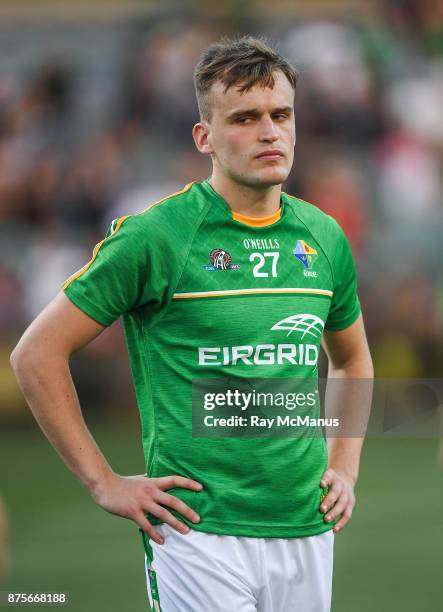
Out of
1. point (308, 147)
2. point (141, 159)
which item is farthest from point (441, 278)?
point (141, 159)

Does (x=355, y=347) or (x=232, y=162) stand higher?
(x=232, y=162)

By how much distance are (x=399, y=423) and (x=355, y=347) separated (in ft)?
4.79

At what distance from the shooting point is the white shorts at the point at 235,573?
10.7 ft

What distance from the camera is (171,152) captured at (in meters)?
14.8

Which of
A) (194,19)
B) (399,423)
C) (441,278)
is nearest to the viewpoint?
(399,423)

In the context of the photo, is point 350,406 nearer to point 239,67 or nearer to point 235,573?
point 235,573

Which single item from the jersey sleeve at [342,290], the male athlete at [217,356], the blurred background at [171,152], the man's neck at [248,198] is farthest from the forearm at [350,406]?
the blurred background at [171,152]

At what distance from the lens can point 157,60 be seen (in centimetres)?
1486

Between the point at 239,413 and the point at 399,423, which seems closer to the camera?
the point at 239,413

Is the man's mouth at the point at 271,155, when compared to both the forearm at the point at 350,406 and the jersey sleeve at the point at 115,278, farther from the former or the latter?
the forearm at the point at 350,406

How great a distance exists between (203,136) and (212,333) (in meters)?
0.69

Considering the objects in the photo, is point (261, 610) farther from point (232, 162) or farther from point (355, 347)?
point (232, 162)

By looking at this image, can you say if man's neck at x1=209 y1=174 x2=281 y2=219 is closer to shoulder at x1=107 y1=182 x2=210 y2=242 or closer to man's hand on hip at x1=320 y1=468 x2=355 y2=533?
shoulder at x1=107 y1=182 x2=210 y2=242

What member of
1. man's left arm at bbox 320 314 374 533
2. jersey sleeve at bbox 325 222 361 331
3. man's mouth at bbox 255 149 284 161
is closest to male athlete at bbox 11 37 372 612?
man's mouth at bbox 255 149 284 161
